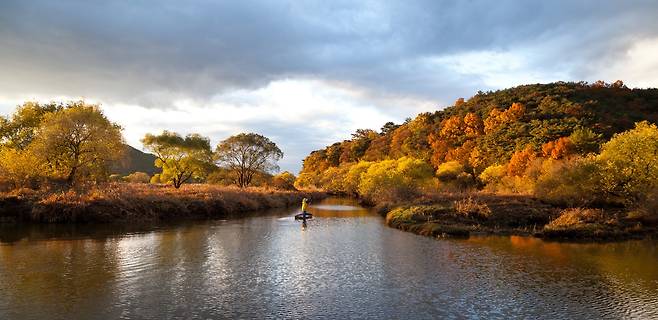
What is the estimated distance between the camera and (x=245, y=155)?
346 feet

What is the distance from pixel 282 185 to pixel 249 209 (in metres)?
43.2

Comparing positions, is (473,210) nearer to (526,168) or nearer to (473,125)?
(526,168)

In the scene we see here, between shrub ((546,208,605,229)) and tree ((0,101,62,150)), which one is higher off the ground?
tree ((0,101,62,150))

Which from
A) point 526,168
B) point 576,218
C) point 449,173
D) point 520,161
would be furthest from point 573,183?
point 449,173

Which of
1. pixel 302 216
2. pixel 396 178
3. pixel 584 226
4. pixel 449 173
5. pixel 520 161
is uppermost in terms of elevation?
pixel 520 161

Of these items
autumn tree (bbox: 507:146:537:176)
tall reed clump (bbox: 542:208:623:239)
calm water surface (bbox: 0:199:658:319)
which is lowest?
calm water surface (bbox: 0:199:658:319)

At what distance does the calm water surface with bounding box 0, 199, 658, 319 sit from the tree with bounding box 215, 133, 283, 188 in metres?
69.1

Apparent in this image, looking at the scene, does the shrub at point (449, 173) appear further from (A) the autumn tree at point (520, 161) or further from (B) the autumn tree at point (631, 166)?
(B) the autumn tree at point (631, 166)

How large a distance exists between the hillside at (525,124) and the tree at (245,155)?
3831cm

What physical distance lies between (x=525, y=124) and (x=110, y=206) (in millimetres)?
95376

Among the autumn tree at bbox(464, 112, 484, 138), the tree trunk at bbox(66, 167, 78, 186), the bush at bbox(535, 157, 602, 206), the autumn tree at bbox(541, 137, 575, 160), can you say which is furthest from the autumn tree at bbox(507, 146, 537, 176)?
the tree trunk at bbox(66, 167, 78, 186)

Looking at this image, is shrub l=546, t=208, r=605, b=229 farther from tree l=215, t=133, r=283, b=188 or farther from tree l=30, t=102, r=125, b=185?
tree l=215, t=133, r=283, b=188

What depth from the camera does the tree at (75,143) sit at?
50156 mm

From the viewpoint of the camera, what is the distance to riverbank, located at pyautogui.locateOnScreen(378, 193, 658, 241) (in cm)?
3644
